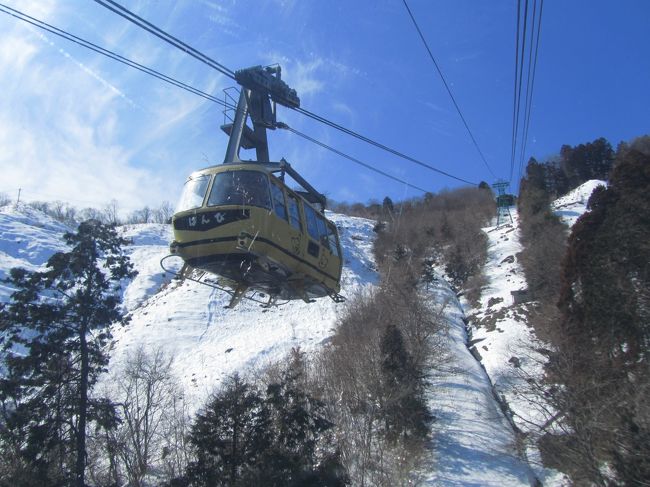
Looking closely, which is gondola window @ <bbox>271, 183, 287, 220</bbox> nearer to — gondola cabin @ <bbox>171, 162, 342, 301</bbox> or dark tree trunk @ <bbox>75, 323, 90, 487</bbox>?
gondola cabin @ <bbox>171, 162, 342, 301</bbox>

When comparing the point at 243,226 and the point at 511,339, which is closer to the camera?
the point at 243,226

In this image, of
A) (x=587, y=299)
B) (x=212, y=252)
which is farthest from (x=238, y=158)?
(x=587, y=299)

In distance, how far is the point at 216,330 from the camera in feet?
162

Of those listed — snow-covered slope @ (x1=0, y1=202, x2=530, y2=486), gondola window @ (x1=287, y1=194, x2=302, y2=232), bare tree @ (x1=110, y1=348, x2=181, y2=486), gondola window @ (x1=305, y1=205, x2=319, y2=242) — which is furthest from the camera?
bare tree @ (x1=110, y1=348, x2=181, y2=486)

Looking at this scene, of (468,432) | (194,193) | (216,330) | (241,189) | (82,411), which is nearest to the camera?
(241,189)

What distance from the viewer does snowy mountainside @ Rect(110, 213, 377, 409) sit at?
41.8 m

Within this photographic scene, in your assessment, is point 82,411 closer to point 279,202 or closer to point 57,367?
point 57,367

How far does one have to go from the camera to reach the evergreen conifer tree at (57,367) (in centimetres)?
2336

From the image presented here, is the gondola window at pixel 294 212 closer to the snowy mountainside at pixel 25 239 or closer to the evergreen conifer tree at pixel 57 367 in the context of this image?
the evergreen conifer tree at pixel 57 367

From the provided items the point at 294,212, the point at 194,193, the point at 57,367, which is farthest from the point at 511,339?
the point at 194,193

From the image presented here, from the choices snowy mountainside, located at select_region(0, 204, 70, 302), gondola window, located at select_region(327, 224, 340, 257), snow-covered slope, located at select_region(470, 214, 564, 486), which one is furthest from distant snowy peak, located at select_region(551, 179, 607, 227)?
snowy mountainside, located at select_region(0, 204, 70, 302)

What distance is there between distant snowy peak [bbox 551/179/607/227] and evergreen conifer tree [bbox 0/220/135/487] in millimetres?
51327

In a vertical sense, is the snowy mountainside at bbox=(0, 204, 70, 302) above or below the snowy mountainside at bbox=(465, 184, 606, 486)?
above

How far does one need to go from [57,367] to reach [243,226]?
64.2ft
